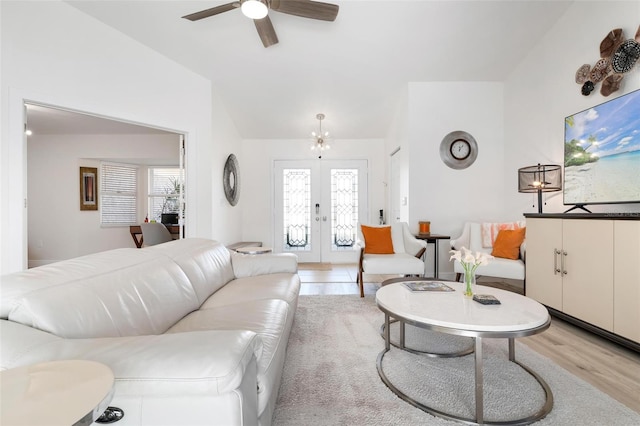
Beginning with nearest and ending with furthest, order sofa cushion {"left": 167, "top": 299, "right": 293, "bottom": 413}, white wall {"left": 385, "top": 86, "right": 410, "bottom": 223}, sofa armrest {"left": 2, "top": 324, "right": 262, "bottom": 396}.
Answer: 1. sofa armrest {"left": 2, "top": 324, "right": 262, "bottom": 396}
2. sofa cushion {"left": 167, "top": 299, "right": 293, "bottom": 413}
3. white wall {"left": 385, "top": 86, "right": 410, "bottom": 223}

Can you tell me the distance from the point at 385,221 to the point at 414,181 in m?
1.57

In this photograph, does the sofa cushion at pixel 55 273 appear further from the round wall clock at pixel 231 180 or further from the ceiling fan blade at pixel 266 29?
the round wall clock at pixel 231 180

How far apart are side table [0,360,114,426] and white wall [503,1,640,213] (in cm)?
365

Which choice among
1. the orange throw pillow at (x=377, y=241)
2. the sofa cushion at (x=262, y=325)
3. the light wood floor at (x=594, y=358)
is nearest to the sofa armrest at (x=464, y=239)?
the orange throw pillow at (x=377, y=241)

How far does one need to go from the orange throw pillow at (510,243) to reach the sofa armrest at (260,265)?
7.94 feet

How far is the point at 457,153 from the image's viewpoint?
14.2 feet

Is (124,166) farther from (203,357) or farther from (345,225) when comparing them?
(203,357)

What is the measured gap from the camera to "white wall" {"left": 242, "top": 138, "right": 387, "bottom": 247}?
231 inches

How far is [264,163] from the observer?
5906 mm

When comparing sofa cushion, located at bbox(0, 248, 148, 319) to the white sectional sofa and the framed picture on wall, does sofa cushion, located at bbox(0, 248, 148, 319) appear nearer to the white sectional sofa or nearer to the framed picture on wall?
the white sectional sofa

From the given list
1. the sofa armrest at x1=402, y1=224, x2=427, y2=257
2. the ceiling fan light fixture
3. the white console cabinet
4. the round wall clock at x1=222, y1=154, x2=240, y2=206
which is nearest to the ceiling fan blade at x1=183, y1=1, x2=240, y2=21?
the ceiling fan light fixture

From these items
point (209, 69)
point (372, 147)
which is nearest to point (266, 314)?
point (209, 69)

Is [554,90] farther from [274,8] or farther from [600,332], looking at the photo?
[274,8]

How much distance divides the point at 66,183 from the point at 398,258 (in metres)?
6.17
